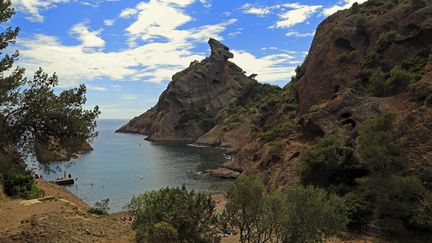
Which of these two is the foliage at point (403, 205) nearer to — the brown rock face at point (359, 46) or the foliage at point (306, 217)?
the foliage at point (306, 217)

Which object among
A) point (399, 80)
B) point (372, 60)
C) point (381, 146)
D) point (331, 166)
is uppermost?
point (372, 60)

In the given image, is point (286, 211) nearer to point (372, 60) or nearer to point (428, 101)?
point (428, 101)

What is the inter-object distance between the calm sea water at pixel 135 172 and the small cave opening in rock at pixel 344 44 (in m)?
33.8

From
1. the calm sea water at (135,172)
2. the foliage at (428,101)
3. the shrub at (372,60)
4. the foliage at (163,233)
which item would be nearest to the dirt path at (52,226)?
the foliage at (163,233)

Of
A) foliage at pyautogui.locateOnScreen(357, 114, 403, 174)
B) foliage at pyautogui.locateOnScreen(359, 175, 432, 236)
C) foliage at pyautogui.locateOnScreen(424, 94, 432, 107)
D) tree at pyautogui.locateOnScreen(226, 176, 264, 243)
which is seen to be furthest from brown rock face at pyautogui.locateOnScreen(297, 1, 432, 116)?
tree at pyautogui.locateOnScreen(226, 176, 264, 243)

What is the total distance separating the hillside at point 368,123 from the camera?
32625 millimetres

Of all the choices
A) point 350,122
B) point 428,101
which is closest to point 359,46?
point 350,122

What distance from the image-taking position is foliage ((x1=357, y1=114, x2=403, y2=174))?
107 ft

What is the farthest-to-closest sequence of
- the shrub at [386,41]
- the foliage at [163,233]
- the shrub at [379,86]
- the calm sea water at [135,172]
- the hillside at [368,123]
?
the calm sea water at [135,172]
the shrub at [386,41]
the shrub at [379,86]
the hillside at [368,123]
the foliage at [163,233]

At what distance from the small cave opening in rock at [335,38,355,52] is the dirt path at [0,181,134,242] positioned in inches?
2291

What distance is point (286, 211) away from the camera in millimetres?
21375

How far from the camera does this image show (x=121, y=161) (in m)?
107

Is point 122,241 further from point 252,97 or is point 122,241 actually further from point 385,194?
point 252,97

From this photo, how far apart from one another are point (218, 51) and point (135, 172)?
11702 cm
